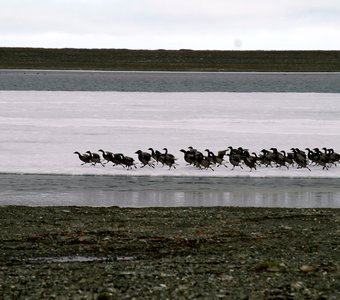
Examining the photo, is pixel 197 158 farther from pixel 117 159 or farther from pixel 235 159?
pixel 117 159

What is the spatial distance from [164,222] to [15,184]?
5157 millimetres

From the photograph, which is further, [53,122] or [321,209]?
[53,122]

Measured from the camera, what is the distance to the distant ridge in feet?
272

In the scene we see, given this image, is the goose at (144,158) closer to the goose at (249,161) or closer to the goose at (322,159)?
the goose at (249,161)

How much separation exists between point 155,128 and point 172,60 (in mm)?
68133

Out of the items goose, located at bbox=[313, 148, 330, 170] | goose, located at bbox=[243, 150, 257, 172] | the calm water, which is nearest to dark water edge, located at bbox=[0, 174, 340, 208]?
the calm water

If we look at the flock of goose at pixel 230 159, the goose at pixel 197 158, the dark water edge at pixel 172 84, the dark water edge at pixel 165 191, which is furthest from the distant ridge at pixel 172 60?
the dark water edge at pixel 165 191

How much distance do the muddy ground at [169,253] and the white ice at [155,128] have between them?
558 centimetres

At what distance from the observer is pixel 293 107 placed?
1336 inches

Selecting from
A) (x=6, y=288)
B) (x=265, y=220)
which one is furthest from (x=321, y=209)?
(x=6, y=288)

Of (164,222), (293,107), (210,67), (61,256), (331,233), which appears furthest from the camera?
(210,67)

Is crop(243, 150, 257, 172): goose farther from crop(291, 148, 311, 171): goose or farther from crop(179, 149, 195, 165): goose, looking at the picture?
crop(179, 149, 195, 165): goose

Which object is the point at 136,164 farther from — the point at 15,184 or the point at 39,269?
the point at 39,269

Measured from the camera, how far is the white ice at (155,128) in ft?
63.7
